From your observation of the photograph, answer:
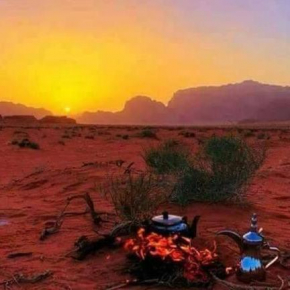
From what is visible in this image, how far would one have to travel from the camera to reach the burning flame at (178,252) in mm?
5207

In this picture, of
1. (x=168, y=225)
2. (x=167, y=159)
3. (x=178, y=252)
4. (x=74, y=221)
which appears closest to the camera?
(x=178, y=252)

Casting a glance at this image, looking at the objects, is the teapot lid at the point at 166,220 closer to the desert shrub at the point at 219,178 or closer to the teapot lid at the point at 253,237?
the teapot lid at the point at 253,237

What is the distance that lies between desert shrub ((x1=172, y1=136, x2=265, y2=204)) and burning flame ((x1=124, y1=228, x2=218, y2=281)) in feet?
9.92

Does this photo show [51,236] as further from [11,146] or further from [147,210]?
[11,146]

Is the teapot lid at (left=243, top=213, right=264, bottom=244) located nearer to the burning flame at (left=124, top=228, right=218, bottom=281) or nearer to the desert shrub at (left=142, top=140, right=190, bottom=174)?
the burning flame at (left=124, top=228, right=218, bottom=281)

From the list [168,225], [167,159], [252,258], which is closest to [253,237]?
[252,258]

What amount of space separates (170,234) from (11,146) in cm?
2153

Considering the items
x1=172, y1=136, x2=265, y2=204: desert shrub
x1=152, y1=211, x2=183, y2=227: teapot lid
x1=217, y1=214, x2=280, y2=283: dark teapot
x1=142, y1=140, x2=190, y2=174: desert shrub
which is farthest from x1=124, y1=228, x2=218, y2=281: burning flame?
x1=142, y1=140, x2=190, y2=174: desert shrub

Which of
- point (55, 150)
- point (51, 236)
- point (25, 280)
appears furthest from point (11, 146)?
point (25, 280)

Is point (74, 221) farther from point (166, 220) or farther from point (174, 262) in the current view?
point (174, 262)

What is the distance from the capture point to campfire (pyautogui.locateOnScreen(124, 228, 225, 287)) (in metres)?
5.20

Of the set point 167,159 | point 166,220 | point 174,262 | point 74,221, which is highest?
point 167,159

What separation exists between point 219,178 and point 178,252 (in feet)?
11.6

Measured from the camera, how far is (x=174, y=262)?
207 inches
